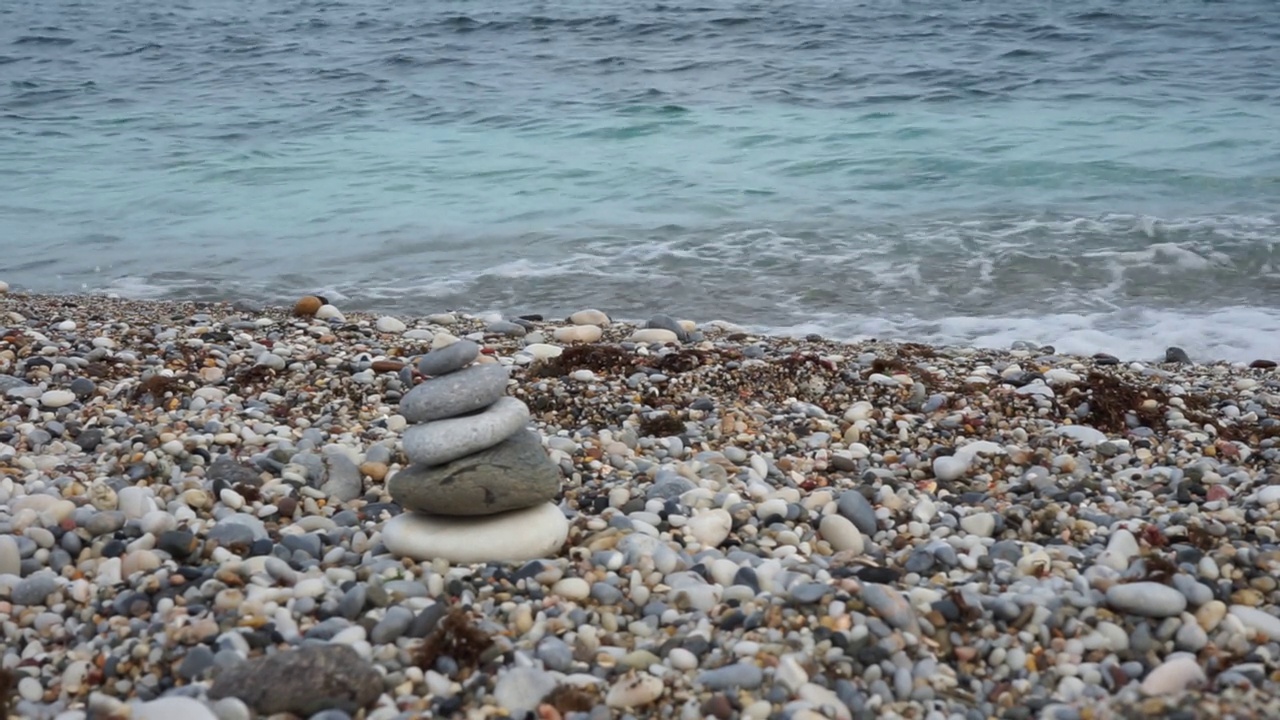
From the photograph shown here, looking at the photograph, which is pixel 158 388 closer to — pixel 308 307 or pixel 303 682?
pixel 308 307

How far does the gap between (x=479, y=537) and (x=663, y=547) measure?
534 mm

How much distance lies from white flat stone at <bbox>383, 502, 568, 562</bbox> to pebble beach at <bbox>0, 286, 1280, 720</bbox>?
36mm

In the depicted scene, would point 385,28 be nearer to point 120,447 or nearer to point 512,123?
point 512,123

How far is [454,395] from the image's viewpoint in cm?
333

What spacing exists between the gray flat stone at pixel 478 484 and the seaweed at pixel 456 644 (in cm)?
59

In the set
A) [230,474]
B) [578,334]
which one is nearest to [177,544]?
[230,474]

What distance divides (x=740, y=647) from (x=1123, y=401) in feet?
8.54

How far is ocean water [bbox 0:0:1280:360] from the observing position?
805 centimetres

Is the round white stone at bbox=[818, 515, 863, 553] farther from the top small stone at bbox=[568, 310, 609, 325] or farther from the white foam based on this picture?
the white foam

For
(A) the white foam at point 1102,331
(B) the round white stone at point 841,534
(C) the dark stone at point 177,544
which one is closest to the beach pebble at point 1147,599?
(B) the round white stone at point 841,534

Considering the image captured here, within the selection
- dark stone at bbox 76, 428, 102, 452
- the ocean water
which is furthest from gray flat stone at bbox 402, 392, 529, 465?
the ocean water

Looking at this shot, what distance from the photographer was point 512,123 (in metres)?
14.3

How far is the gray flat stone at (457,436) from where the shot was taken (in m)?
3.28

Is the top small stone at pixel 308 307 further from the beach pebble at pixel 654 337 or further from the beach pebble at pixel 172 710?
the beach pebble at pixel 172 710
